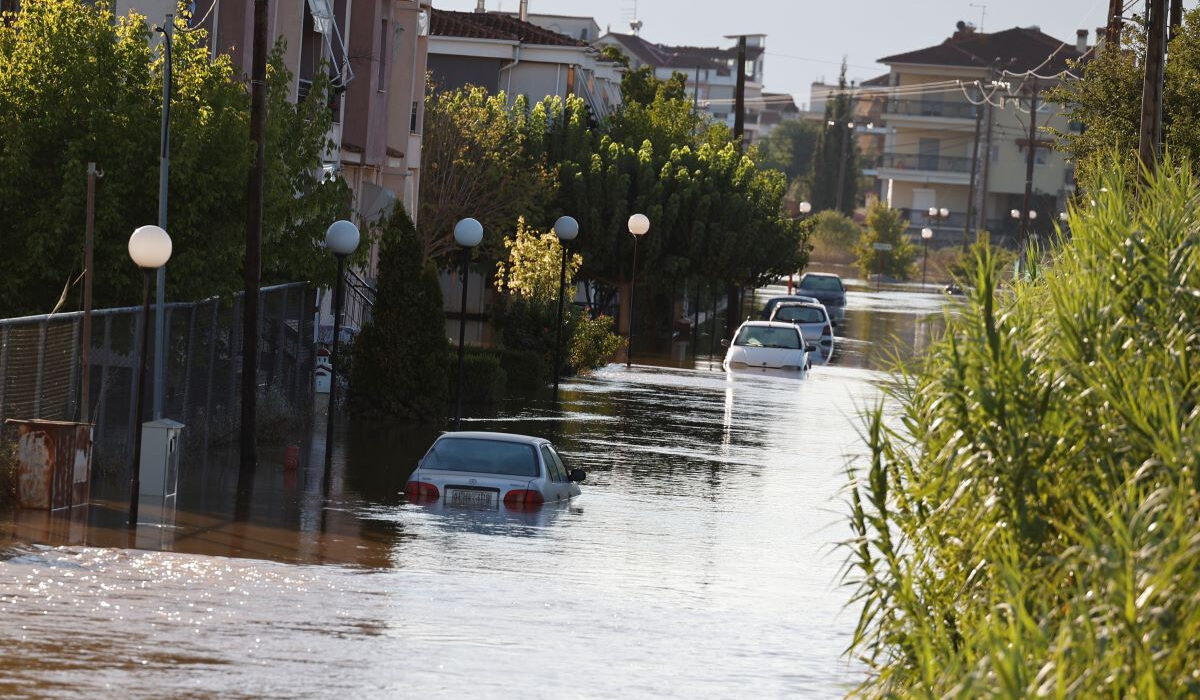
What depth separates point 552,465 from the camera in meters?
21.9

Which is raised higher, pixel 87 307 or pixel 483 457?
pixel 87 307

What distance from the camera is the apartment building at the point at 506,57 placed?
60438 mm

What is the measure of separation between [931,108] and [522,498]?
108 metres

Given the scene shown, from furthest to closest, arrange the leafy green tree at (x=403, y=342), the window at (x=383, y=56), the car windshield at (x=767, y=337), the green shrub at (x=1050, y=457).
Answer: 1. the car windshield at (x=767, y=337)
2. the window at (x=383, y=56)
3. the leafy green tree at (x=403, y=342)
4. the green shrub at (x=1050, y=457)

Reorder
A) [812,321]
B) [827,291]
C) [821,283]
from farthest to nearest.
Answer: [821,283] → [827,291] → [812,321]

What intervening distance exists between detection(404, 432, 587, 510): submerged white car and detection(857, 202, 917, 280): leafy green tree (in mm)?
87182

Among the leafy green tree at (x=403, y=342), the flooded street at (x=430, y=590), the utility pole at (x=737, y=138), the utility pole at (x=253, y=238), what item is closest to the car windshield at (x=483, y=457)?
the flooded street at (x=430, y=590)

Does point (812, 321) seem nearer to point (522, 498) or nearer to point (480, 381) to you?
point (480, 381)

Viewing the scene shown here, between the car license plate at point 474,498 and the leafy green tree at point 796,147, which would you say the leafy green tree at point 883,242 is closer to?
the leafy green tree at point 796,147

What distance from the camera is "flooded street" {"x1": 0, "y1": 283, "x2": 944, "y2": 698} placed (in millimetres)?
12875

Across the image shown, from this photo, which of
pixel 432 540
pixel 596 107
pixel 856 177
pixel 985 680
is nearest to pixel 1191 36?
pixel 432 540

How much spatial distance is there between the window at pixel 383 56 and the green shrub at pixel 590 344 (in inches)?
266

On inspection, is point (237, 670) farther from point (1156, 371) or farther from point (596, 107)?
point (596, 107)

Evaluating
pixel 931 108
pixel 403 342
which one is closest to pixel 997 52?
pixel 931 108
